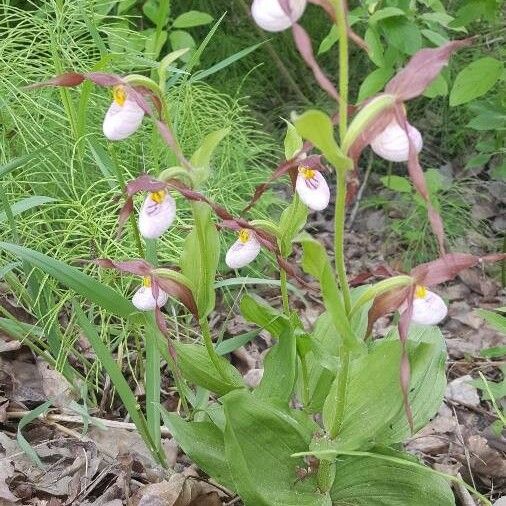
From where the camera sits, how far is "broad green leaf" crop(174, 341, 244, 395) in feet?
3.81

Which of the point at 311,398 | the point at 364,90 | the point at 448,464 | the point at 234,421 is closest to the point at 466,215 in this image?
the point at 364,90

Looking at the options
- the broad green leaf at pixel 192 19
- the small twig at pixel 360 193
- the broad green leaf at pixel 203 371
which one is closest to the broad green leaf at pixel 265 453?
the broad green leaf at pixel 203 371

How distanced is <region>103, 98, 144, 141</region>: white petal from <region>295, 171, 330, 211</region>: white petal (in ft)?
0.77

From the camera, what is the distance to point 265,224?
109cm

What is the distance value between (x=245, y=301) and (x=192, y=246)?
130mm

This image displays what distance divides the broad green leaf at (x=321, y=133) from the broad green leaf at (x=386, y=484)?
1.52 ft

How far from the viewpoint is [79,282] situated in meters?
1.11

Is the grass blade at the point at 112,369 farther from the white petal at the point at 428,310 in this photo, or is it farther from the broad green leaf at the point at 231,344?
the white petal at the point at 428,310

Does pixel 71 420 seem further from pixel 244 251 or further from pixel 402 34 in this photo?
pixel 402 34

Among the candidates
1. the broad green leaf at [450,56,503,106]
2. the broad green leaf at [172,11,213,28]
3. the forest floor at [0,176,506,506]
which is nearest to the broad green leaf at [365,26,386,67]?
the broad green leaf at [450,56,503,106]

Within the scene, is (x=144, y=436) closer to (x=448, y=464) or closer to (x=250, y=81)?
(x=448, y=464)

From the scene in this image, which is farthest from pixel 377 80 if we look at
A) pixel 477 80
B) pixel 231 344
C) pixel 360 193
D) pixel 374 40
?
pixel 231 344

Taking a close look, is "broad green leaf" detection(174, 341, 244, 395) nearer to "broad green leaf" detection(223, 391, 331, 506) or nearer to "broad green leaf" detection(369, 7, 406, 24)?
"broad green leaf" detection(223, 391, 331, 506)

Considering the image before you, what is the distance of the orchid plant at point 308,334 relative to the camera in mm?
847
